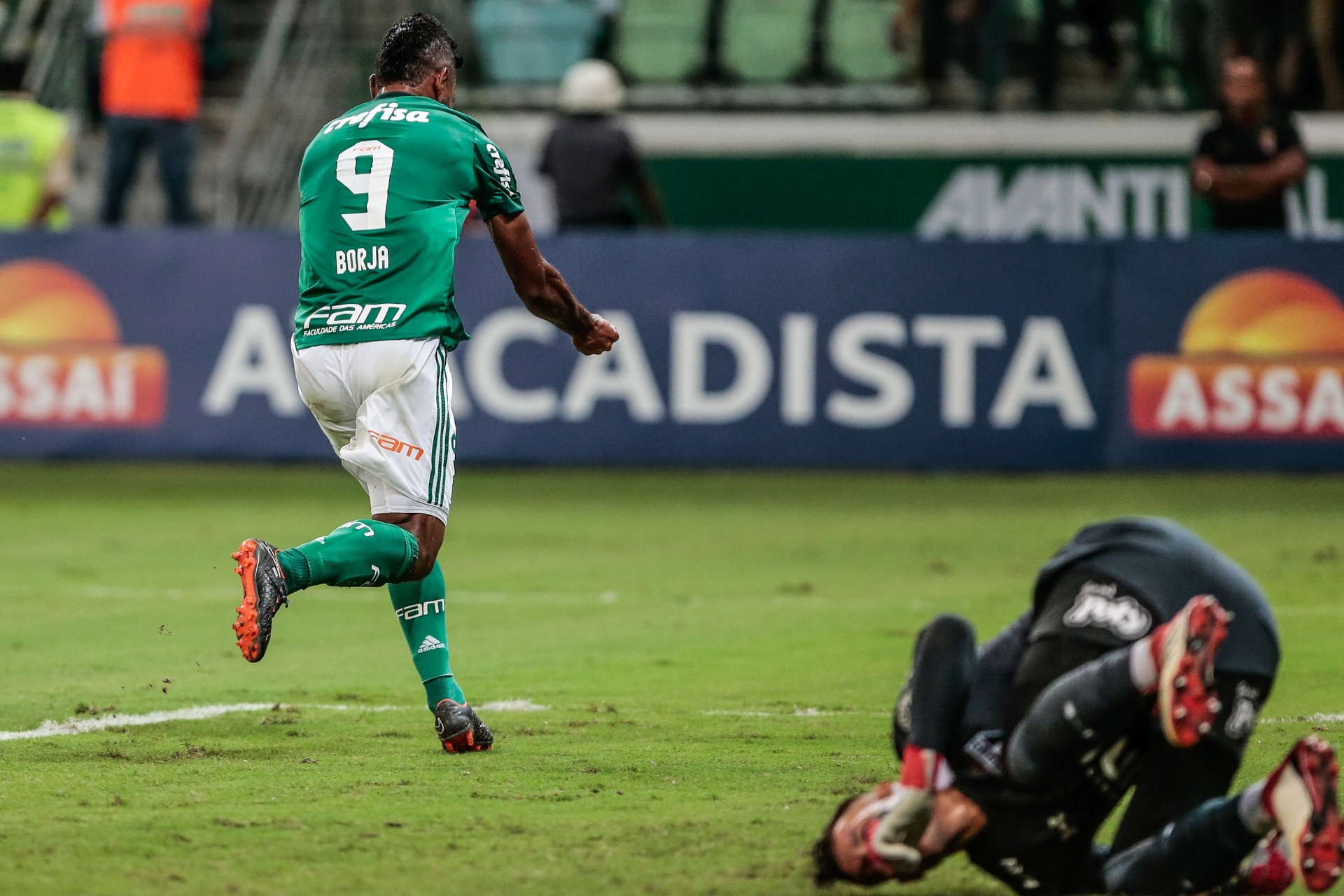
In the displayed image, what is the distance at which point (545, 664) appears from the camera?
26.5 feet

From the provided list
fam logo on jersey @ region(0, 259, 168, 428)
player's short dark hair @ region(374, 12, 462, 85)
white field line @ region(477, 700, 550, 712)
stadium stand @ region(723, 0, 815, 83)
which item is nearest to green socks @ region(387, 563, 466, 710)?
white field line @ region(477, 700, 550, 712)

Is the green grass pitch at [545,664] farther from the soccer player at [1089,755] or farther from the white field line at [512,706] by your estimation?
the soccer player at [1089,755]

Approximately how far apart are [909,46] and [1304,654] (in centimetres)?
1212

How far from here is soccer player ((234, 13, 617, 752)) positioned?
20.5ft

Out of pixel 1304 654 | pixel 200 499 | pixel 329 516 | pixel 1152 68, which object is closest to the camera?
pixel 1304 654

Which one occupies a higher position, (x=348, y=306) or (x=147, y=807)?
(x=348, y=306)

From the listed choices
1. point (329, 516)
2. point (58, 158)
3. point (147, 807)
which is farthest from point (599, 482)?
point (147, 807)

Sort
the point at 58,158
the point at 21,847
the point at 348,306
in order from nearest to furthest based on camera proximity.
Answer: the point at 21,847 → the point at 348,306 → the point at 58,158

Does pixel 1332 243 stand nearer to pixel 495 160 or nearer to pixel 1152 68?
pixel 1152 68

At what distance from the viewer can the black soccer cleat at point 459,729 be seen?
624cm

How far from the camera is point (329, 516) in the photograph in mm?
13008

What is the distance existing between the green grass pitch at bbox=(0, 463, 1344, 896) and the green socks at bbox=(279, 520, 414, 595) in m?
0.54

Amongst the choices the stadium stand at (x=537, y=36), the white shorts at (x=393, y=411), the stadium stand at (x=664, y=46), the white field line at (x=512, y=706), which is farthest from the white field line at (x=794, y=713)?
the stadium stand at (x=664, y=46)

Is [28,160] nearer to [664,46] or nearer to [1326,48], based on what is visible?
[664,46]
